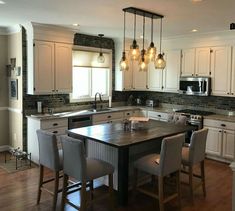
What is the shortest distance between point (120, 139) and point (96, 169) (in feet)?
1.64

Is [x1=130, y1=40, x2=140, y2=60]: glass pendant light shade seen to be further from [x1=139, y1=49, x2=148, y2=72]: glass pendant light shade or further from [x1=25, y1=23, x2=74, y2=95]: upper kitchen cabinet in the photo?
[x1=25, y1=23, x2=74, y2=95]: upper kitchen cabinet

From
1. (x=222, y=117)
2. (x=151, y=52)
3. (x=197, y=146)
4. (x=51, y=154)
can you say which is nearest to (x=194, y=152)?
(x=197, y=146)

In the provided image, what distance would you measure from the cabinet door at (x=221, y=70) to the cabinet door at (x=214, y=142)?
80cm

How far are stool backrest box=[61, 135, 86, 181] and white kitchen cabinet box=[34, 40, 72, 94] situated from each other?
7.31 ft

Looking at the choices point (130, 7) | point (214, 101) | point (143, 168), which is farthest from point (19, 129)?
point (214, 101)

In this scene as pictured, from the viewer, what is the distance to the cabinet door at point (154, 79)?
22.2ft

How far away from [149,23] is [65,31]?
67.0 inches

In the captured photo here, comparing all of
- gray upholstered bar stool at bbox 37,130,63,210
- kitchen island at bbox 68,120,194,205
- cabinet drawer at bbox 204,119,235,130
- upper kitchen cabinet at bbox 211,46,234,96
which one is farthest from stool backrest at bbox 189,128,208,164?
upper kitchen cabinet at bbox 211,46,234,96

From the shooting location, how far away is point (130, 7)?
349 cm

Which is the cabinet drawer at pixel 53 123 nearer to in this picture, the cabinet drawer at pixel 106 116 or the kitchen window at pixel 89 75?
A: the cabinet drawer at pixel 106 116

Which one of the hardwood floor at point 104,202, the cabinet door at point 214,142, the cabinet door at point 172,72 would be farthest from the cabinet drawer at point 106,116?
the cabinet door at point 214,142

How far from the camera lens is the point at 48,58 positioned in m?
5.18

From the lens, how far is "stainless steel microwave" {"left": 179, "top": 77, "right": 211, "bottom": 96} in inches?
226

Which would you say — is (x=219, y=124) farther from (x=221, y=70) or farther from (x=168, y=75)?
(x=168, y=75)
